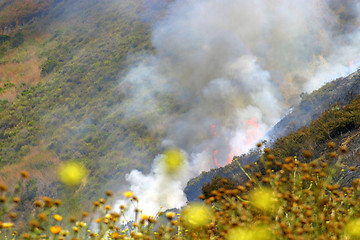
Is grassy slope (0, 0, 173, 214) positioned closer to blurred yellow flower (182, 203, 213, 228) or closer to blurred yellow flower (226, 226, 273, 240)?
blurred yellow flower (182, 203, 213, 228)

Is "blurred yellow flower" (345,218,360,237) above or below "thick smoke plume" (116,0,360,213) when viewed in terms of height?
below

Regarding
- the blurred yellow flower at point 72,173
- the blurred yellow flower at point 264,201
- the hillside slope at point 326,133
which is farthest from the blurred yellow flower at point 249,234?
the blurred yellow flower at point 72,173

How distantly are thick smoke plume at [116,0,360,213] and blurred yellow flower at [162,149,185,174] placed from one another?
50cm

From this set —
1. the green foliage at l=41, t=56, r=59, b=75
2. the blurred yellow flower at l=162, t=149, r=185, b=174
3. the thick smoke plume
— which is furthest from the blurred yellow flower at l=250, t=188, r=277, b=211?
the green foliage at l=41, t=56, r=59, b=75

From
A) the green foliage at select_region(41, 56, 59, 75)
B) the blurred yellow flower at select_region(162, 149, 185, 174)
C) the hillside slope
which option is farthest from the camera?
the green foliage at select_region(41, 56, 59, 75)

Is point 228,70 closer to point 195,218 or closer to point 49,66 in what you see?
point 49,66

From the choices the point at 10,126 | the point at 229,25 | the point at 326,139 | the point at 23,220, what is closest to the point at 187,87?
the point at 229,25

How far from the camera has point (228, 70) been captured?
28.0 meters

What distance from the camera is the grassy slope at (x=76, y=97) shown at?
21.9 metres

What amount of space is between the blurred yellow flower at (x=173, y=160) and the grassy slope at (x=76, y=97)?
1012 millimetres

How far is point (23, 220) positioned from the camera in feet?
53.2

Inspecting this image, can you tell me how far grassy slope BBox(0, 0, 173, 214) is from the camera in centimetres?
2192

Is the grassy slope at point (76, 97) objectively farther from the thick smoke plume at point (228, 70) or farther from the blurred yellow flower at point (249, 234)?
the blurred yellow flower at point (249, 234)

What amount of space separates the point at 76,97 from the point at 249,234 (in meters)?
27.1
